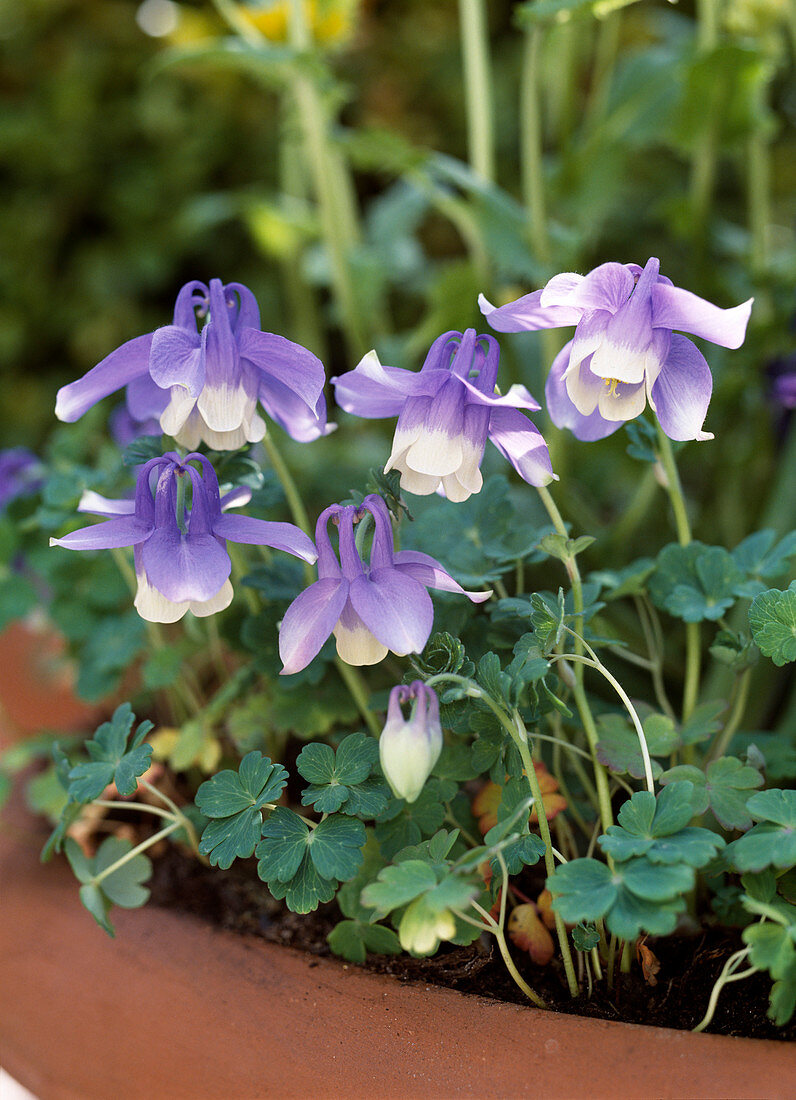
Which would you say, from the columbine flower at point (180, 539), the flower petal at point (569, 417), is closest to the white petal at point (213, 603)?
the columbine flower at point (180, 539)

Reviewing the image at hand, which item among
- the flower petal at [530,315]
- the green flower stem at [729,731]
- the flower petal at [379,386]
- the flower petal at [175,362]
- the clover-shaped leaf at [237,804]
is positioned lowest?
the green flower stem at [729,731]

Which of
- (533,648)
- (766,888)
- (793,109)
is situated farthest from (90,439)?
(793,109)

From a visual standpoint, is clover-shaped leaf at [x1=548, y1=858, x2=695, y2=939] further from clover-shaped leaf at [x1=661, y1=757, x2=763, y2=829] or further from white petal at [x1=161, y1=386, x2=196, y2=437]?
white petal at [x1=161, y1=386, x2=196, y2=437]

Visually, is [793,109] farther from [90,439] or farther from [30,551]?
[30,551]

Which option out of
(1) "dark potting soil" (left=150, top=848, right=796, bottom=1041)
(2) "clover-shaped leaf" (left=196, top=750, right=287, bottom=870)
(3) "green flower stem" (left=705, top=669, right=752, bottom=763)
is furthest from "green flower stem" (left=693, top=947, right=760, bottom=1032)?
(2) "clover-shaped leaf" (left=196, top=750, right=287, bottom=870)

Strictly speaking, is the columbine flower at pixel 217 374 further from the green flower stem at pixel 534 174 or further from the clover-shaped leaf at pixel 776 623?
the green flower stem at pixel 534 174

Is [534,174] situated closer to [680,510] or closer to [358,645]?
[680,510]
